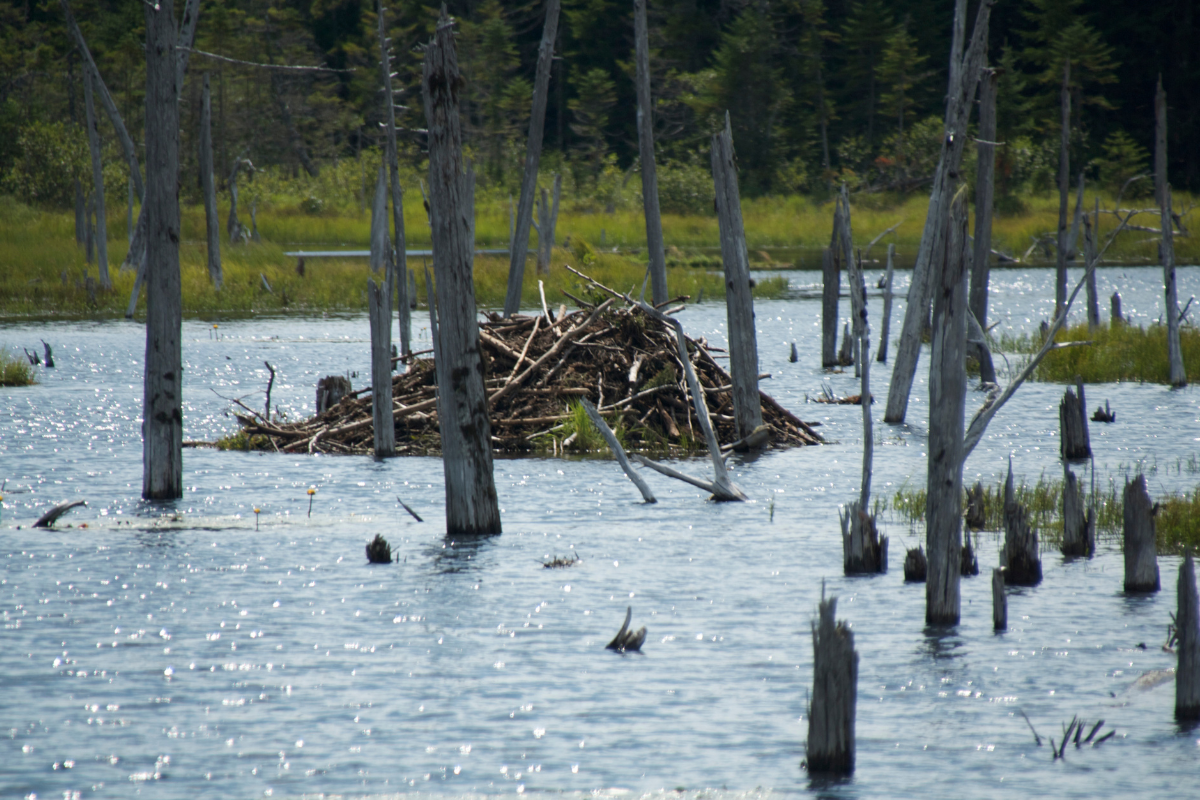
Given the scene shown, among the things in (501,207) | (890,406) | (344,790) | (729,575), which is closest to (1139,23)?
(501,207)

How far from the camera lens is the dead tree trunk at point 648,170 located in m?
23.7

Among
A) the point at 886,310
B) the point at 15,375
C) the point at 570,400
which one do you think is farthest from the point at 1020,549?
the point at 15,375

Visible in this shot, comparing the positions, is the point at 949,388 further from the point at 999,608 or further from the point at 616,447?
the point at 616,447

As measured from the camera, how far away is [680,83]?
7512 cm

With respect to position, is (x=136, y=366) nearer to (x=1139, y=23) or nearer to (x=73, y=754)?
(x=73, y=754)

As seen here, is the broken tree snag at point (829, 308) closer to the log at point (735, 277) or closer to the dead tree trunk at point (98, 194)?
the log at point (735, 277)

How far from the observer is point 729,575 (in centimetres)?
1074

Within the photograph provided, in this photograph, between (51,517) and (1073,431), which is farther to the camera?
(1073,431)

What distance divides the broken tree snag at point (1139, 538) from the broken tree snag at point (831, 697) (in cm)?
343

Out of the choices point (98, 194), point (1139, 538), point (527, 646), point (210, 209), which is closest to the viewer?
point (527, 646)

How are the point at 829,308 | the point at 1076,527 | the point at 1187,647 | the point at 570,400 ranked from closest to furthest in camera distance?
the point at 1187,647
the point at 1076,527
the point at 570,400
the point at 829,308

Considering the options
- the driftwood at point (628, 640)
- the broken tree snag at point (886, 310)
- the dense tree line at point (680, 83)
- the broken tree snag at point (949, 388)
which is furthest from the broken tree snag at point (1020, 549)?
the dense tree line at point (680, 83)

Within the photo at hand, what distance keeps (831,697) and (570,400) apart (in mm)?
11331

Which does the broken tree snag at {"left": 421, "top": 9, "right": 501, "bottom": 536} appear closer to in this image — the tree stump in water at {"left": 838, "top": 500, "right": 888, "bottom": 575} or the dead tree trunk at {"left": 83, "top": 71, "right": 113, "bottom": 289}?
the tree stump in water at {"left": 838, "top": 500, "right": 888, "bottom": 575}
